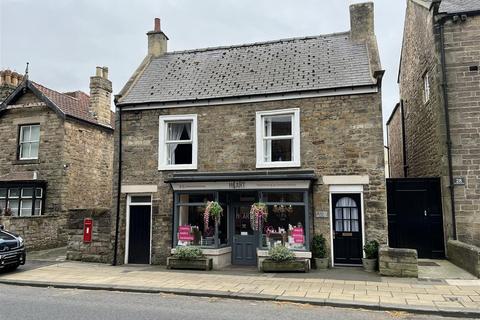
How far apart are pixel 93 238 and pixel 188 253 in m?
4.51

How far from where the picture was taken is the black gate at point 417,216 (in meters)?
14.0

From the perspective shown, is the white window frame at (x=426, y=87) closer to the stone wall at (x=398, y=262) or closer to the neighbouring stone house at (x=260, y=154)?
the neighbouring stone house at (x=260, y=154)

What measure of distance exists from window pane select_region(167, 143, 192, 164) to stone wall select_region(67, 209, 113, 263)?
321 centimetres

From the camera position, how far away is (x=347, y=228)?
1328 cm

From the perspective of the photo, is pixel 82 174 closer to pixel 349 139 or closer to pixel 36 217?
pixel 36 217

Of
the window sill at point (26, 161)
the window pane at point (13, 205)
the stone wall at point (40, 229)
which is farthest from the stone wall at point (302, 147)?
the window pane at point (13, 205)

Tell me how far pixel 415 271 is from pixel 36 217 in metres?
Result: 15.1

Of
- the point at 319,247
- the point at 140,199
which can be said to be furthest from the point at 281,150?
the point at 140,199

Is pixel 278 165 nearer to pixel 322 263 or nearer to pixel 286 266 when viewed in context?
pixel 286 266

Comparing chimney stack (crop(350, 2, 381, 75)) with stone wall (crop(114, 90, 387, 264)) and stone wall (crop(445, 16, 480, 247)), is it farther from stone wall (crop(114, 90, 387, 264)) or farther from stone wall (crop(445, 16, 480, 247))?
stone wall (crop(114, 90, 387, 264))

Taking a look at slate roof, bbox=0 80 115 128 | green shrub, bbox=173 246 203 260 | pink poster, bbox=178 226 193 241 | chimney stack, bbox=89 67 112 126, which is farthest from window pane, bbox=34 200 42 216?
green shrub, bbox=173 246 203 260

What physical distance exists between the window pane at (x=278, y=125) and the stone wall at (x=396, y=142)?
9.96 meters

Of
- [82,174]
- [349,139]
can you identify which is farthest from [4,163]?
[349,139]

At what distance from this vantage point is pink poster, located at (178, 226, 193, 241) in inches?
557
